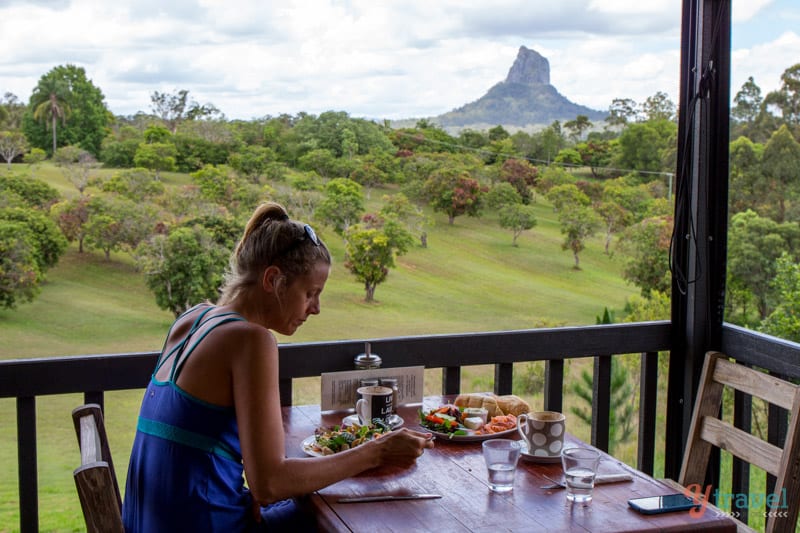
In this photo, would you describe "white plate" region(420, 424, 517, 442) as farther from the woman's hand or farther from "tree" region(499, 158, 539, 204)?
"tree" region(499, 158, 539, 204)

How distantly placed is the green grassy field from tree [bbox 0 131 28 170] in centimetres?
22

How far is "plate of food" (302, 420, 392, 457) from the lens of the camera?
1.73 meters

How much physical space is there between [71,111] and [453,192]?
294cm

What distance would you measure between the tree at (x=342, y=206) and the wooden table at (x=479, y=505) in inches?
174

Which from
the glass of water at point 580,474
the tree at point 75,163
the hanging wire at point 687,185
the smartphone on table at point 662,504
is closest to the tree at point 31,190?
the tree at point 75,163

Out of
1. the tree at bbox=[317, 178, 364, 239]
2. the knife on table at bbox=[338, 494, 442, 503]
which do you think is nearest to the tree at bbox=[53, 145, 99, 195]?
the tree at bbox=[317, 178, 364, 239]

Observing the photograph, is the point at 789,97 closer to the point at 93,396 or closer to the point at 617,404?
the point at 617,404

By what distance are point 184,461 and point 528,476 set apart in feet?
2.25

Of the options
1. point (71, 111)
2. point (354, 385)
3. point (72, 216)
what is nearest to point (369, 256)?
point (72, 216)

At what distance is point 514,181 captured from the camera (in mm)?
6152

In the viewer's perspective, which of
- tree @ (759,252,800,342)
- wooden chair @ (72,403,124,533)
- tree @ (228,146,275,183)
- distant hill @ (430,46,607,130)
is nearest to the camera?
wooden chair @ (72,403,124,533)

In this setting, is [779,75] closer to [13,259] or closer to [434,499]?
[434,499]

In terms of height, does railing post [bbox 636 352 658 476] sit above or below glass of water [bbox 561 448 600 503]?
below

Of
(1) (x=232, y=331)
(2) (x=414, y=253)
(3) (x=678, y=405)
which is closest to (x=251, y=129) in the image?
(2) (x=414, y=253)
